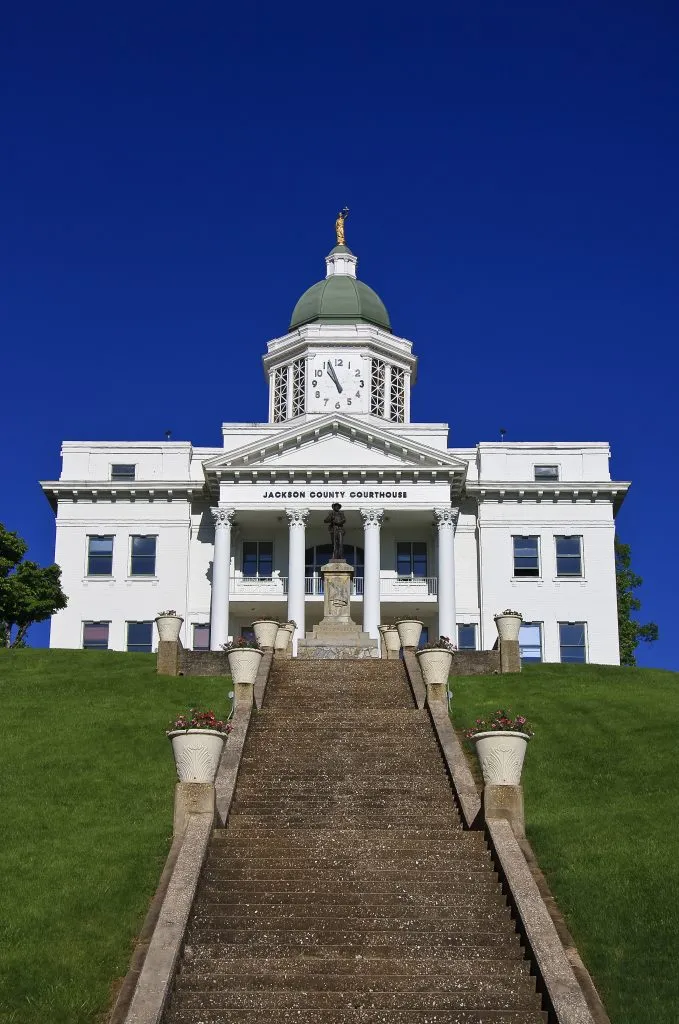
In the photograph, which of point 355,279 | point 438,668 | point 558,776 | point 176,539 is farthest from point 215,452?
point 558,776

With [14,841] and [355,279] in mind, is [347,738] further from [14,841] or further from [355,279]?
[355,279]

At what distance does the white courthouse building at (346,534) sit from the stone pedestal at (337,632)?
9218 mm

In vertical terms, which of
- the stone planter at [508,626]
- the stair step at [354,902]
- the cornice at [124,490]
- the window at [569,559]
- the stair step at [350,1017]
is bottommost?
the stair step at [350,1017]

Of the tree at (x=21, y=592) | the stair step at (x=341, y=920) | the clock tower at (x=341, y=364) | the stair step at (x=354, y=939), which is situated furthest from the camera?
the clock tower at (x=341, y=364)

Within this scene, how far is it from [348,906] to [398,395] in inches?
1943

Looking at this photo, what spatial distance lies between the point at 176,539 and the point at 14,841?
39.6 meters

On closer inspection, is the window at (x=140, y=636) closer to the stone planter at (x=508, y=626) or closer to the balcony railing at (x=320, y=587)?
the balcony railing at (x=320, y=587)

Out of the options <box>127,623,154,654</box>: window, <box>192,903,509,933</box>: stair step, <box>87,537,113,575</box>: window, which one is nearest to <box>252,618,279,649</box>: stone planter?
<box>192,903,509,933</box>: stair step

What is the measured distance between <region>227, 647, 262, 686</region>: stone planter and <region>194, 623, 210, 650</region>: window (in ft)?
91.6

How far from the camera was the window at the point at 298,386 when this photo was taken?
6706cm

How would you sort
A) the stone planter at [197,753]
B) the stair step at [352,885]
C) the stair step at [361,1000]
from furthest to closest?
the stone planter at [197,753], the stair step at [352,885], the stair step at [361,1000]

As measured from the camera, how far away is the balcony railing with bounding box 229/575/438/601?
6034 centimetres

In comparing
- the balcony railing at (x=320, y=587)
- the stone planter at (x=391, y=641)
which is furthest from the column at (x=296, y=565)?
the stone planter at (x=391, y=641)

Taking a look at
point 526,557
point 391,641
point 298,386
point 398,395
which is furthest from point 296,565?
point 391,641
